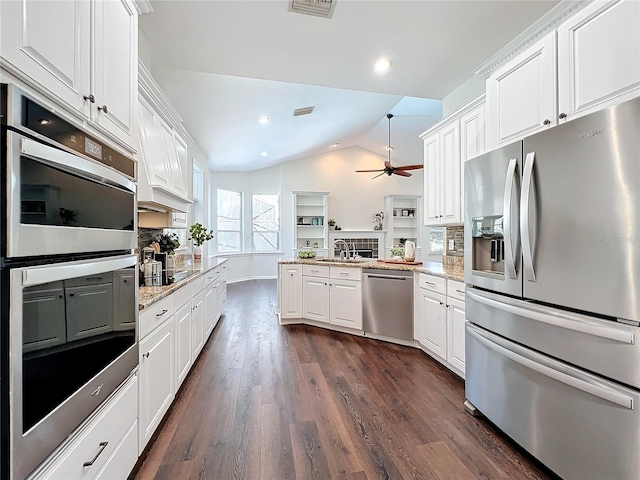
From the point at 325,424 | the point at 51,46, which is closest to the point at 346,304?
the point at 325,424

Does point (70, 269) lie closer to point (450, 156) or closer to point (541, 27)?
point (541, 27)

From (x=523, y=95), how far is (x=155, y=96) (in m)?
2.46

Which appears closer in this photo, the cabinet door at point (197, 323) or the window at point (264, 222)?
the cabinet door at point (197, 323)

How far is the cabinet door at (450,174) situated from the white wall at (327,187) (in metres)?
5.35

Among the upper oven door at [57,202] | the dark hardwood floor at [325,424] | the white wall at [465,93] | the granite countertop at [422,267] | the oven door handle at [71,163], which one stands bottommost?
the dark hardwood floor at [325,424]

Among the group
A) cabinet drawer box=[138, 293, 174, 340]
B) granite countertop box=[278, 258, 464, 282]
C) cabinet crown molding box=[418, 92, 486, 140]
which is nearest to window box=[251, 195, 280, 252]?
granite countertop box=[278, 258, 464, 282]

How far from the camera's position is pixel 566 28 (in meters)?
1.55

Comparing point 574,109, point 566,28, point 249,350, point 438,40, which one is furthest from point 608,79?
point 249,350

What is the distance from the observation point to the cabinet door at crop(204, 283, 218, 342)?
10.9 ft

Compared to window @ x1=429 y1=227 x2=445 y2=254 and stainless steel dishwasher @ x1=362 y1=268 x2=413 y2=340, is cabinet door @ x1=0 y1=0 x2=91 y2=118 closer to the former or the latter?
stainless steel dishwasher @ x1=362 y1=268 x2=413 y2=340

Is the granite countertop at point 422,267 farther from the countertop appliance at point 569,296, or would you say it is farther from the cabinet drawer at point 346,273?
the countertop appliance at point 569,296

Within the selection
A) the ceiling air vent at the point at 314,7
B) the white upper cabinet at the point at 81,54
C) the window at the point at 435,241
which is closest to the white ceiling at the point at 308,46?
the ceiling air vent at the point at 314,7

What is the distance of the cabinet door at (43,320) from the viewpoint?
0.80 meters

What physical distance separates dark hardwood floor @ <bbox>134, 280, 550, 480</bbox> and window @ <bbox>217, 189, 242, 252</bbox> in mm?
5062
